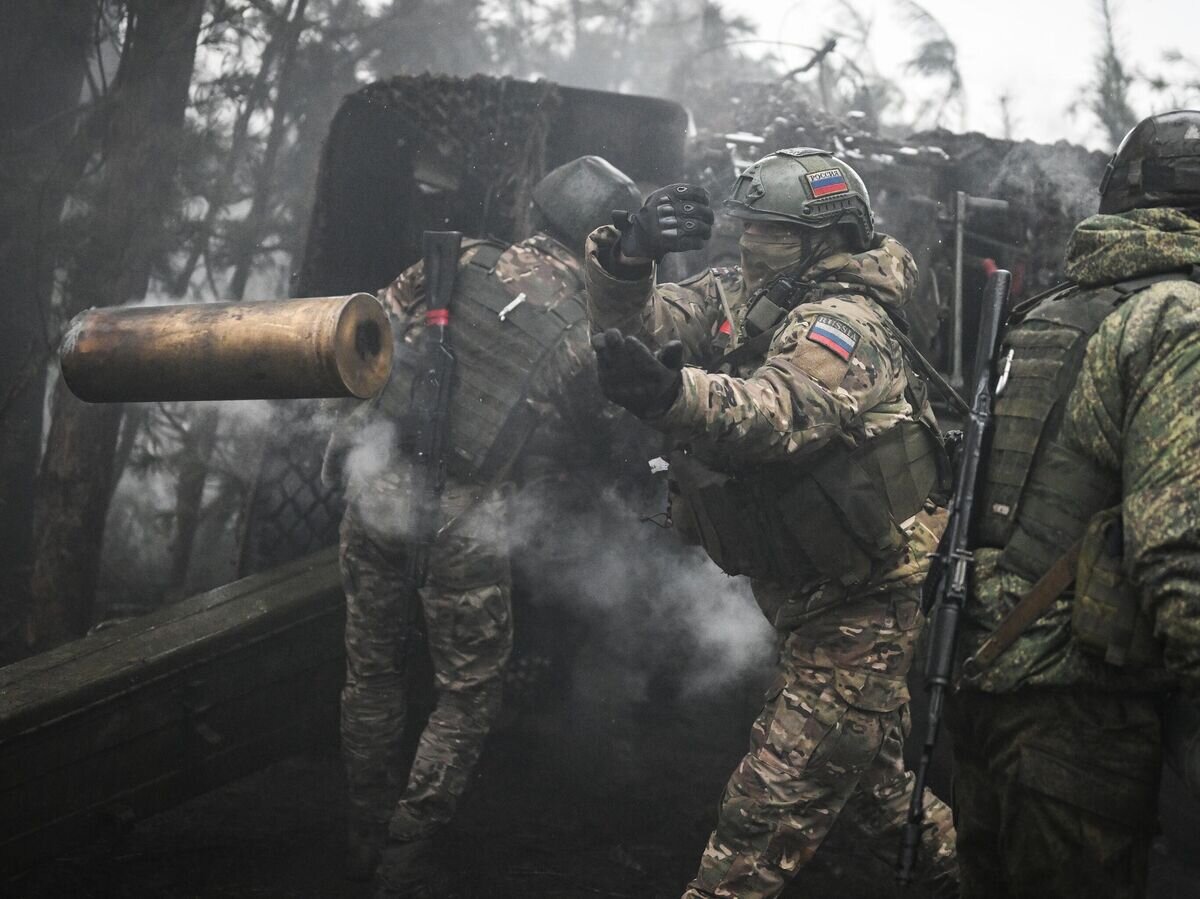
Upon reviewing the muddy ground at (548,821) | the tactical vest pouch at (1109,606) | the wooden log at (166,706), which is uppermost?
the tactical vest pouch at (1109,606)

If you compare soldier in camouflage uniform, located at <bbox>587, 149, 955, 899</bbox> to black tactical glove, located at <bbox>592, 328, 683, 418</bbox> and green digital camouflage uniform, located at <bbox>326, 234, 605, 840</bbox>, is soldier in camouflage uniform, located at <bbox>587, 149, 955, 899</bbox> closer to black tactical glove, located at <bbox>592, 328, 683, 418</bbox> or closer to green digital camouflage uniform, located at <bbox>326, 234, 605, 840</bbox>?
black tactical glove, located at <bbox>592, 328, 683, 418</bbox>

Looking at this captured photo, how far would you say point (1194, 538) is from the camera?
2.08m

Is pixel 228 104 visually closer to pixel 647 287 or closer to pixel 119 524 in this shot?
pixel 119 524

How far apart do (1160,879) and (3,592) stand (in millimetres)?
6505

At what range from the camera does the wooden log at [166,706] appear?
152 inches

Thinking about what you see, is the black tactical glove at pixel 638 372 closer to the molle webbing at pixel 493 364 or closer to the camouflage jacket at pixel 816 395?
the camouflage jacket at pixel 816 395

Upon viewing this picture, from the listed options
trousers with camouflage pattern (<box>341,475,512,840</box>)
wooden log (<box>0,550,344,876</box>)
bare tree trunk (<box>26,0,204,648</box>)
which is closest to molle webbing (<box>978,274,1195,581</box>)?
trousers with camouflage pattern (<box>341,475,512,840</box>)

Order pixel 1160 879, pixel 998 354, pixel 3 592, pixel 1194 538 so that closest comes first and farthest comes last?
1. pixel 1194 538
2. pixel 998 354
3. pixel 1160 879
4. pixel 3 592

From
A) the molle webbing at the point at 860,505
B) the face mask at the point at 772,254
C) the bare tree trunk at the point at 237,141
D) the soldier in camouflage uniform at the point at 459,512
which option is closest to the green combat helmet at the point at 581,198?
the soldier in camouflage uniform at the point at 459,512

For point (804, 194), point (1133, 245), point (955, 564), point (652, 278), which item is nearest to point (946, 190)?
point (804, 194)

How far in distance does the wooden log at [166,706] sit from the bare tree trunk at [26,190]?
2.56m

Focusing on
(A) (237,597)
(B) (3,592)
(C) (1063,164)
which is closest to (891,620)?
(A) (237,597)

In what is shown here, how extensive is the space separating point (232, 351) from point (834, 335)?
1.91 meters

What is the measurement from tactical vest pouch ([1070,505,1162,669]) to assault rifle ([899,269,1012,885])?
314mm
